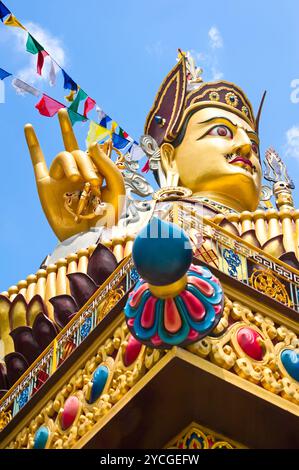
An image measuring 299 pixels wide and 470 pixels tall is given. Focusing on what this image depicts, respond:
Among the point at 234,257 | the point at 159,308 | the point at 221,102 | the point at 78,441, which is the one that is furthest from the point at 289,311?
the point at 221,102

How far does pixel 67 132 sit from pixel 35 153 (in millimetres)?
483

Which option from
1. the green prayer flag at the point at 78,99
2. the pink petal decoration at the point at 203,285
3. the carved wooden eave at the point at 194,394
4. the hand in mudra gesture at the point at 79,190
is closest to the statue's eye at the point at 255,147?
the green prayer flag at the point at 78,99

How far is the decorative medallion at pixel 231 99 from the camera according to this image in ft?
49.1

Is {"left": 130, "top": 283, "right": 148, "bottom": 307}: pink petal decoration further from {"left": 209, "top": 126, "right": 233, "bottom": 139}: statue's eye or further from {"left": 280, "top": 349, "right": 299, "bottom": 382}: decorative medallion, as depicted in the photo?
{"left": 209, "top": 126, "right": 233, "bottom": 139}: statue's eye

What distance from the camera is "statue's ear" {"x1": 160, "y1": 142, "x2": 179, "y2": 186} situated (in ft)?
46.8

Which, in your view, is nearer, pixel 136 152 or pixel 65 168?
pixel 65 168

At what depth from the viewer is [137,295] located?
787 centimetres

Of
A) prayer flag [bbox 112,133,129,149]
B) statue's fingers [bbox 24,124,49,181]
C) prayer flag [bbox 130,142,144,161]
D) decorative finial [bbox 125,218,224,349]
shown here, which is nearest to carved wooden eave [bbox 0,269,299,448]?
decorative finial [bbox 125,218,224,349]

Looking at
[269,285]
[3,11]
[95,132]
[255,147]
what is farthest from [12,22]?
[269,285]

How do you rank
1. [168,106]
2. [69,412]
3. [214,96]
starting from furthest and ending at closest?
[214,96]
[168,106]
[69,412]

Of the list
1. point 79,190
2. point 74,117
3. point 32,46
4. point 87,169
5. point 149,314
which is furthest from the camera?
point 74,117

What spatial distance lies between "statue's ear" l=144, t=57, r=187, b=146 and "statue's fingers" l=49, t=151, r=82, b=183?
6.69 feet

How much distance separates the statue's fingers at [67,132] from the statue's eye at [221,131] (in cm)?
198

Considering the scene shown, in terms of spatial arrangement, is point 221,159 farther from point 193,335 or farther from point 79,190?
point 193,335
